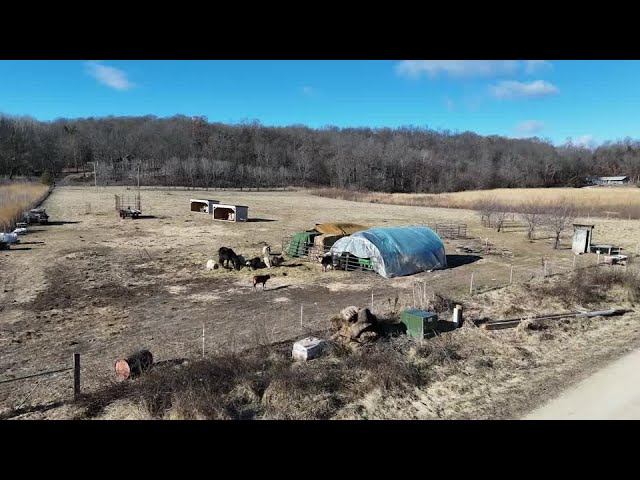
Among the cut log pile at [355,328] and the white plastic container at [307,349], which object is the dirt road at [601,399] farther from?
the white plastic container at [307,349]

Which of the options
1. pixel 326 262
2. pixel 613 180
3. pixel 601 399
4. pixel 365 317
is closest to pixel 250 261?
pixel 326 262

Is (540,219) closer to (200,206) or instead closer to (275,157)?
(200,206)

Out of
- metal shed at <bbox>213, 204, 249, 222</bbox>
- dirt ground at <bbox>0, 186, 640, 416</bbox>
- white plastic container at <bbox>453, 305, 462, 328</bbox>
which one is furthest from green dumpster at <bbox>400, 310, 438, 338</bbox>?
metal shed at <bbox>213, 204, 249, 222</bbox>

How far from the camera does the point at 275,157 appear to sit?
124625 mm

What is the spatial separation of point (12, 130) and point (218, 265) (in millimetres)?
101379

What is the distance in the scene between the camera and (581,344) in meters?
12.1

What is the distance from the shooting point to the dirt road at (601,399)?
805 cm

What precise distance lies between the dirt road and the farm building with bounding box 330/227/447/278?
10856 mm

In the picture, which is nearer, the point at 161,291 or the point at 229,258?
the point at 161,291

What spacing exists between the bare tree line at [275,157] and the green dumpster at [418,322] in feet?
265

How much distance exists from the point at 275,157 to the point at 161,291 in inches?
4331
